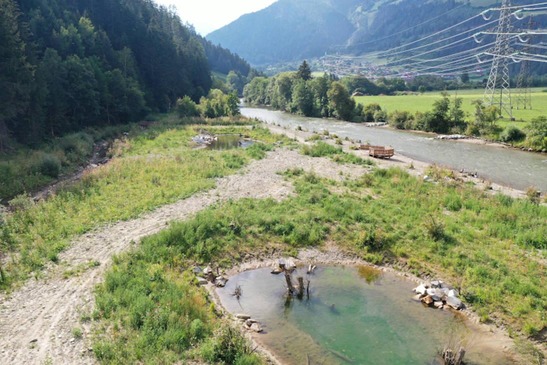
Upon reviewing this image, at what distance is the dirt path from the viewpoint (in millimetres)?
12961

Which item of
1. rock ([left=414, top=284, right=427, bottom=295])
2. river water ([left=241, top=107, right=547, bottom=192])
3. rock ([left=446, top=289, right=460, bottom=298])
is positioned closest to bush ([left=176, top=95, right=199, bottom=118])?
river water ([left=241, top=107, right=547, bottom=192])

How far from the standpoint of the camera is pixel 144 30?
105m

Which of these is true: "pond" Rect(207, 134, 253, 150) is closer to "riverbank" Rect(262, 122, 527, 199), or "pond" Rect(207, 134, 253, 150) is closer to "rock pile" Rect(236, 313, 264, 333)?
"riverbank" Rect(262, 122, 527, 199)

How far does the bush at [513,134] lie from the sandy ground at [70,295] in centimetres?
4761

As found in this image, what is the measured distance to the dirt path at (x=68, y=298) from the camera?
12961 mm

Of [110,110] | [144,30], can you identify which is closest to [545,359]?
[110,110]

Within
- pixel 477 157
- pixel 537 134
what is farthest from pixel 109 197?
pixel 537 134

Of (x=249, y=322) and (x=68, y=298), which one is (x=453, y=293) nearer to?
(x=249, y=322)

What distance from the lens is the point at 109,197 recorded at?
28609 millimetres

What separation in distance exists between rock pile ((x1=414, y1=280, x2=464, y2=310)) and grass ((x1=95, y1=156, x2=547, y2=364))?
1.80 ft

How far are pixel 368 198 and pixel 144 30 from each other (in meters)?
96.1

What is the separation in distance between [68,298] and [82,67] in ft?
178

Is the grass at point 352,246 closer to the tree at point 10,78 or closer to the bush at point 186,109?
the tree at point 10,78

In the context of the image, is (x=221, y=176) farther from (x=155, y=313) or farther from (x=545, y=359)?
(x=545, y=359)
